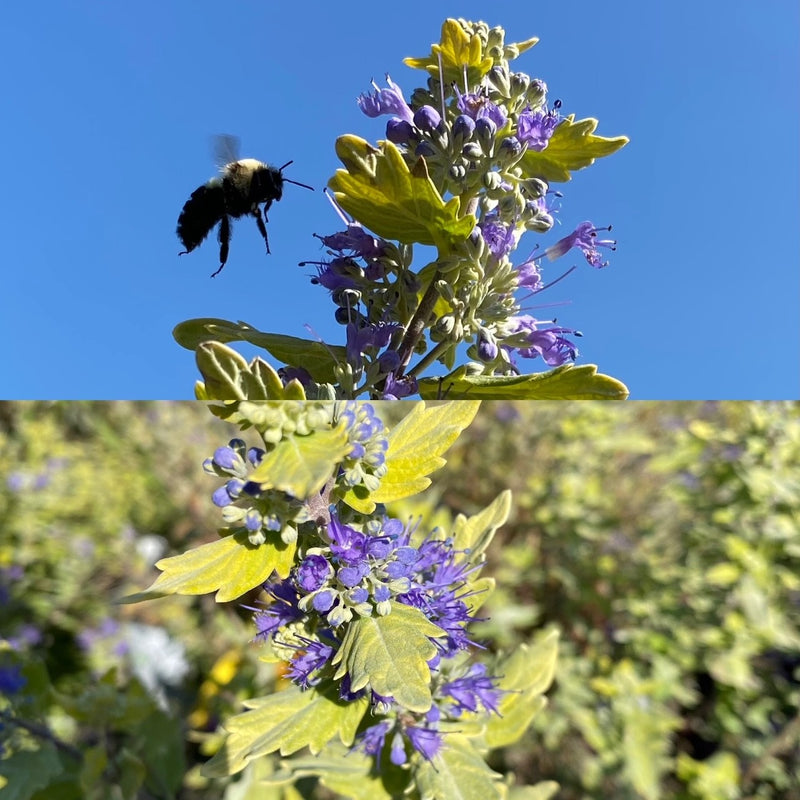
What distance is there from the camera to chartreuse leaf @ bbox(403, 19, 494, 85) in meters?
0.75

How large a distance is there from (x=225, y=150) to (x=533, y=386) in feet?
1.60

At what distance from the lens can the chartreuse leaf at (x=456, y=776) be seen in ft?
3.25

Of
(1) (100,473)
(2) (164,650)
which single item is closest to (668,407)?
(2) (164,650)

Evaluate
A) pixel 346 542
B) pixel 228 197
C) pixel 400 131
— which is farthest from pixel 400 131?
pixel 346 542

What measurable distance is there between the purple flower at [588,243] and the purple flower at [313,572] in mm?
445

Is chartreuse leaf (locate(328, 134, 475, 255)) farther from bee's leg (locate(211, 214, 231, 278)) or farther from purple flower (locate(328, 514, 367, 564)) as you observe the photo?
purple flower (locate(328, 514, 367, 564))

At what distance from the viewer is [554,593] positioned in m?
3.34

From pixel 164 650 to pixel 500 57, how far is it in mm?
3145

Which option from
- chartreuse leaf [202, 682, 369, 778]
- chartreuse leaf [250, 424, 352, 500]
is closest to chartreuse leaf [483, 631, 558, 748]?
chartreuse leaf [202, 682, 369, 778]

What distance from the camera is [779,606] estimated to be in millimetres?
2719

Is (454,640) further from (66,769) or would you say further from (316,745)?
(66,769)

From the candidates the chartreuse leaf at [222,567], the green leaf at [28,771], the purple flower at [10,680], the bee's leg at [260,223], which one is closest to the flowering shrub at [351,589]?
the chartreuse leaf at [222,567]

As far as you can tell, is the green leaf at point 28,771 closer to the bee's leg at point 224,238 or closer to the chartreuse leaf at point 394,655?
the chartreuse leaf at point 394,655

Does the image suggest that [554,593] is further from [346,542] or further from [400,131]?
[400,131]
